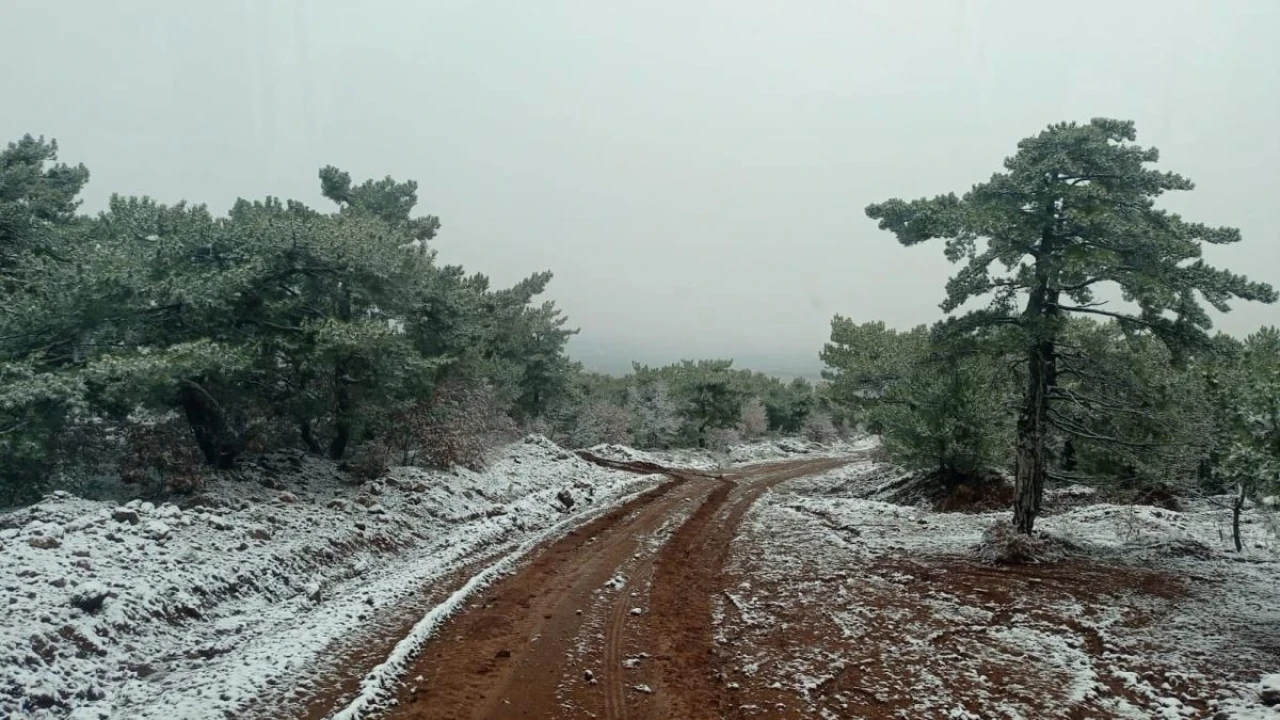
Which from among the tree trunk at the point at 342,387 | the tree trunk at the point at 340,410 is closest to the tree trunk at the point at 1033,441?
the tree trunk at the point at 342,387

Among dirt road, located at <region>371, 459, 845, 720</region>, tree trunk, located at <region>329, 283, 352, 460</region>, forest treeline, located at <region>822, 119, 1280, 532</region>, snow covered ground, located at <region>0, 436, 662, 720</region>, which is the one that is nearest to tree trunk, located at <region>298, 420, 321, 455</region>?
tree trunk, located at <region>329, 283, 352, 460</region>

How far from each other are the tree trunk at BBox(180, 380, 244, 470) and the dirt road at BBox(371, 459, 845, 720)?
8537mm

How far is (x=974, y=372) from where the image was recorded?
67.6ft

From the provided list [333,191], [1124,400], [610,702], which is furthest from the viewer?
[333,191]

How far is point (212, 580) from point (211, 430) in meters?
6.55

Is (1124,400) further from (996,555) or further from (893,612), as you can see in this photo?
(893,612)

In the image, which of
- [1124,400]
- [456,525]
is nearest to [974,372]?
[1124,400]

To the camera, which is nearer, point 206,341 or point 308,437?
point 206,341

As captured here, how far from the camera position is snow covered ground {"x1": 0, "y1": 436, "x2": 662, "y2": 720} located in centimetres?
701

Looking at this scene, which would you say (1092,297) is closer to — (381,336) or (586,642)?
(586,642)

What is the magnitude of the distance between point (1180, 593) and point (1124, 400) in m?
5.04

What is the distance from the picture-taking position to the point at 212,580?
10.0m

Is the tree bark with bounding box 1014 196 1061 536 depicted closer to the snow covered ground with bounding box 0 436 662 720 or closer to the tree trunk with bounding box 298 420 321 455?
the snow covered ground with bounding box 0 436 662 720

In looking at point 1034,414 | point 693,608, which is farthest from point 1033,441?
point 693,608
